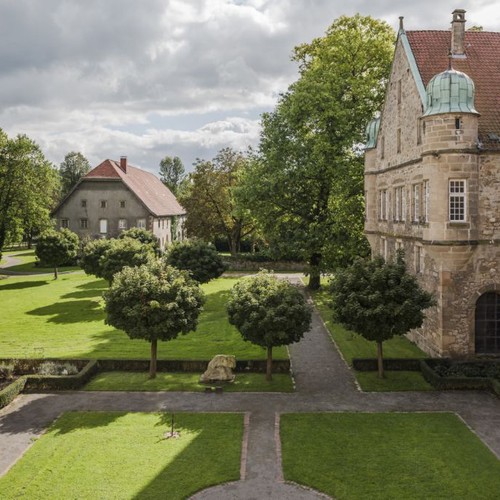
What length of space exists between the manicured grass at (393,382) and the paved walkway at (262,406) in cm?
53

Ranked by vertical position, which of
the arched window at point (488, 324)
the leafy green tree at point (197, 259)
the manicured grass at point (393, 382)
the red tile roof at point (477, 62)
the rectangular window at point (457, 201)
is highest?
the red tile roof at point (477, 62)

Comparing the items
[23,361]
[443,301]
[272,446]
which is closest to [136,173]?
[23,361]

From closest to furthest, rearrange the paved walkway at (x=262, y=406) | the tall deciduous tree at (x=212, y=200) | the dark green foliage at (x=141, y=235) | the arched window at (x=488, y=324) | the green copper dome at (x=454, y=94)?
1. the paved walkway at (x=262, y=406)
2. the green copper dome at (x=454, y=94)
3. the arched window at (x=488, y=324)
4. the dark green foliage at (x=141, y=235)
5. the tall deciduous tree at (x=212, y=200)

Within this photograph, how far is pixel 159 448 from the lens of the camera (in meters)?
18.2

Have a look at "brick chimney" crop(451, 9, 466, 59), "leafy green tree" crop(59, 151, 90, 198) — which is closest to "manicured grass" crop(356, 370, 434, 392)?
"brick chimney" crop(451, 9, 466, 59)

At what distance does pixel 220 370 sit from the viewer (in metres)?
25.2

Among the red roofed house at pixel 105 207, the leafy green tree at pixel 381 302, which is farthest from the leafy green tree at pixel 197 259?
the red roofed house at pixel 105 207

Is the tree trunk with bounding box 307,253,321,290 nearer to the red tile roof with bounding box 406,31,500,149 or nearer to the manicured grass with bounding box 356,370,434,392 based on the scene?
the manicured grass with bounding box 356,370,434,392

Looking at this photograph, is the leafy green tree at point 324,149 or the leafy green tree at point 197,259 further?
the leafy green tree at point 197,259

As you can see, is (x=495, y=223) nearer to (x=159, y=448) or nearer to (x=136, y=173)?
(x=159, y=448)

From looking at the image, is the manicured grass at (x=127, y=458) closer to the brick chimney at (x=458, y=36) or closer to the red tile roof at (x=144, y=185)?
the brick chimney at (x=458, y=36)

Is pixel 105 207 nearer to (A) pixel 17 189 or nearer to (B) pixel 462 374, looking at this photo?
(A) pixel 17 189

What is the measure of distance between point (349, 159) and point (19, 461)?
31.9m

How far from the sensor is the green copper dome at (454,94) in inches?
980
